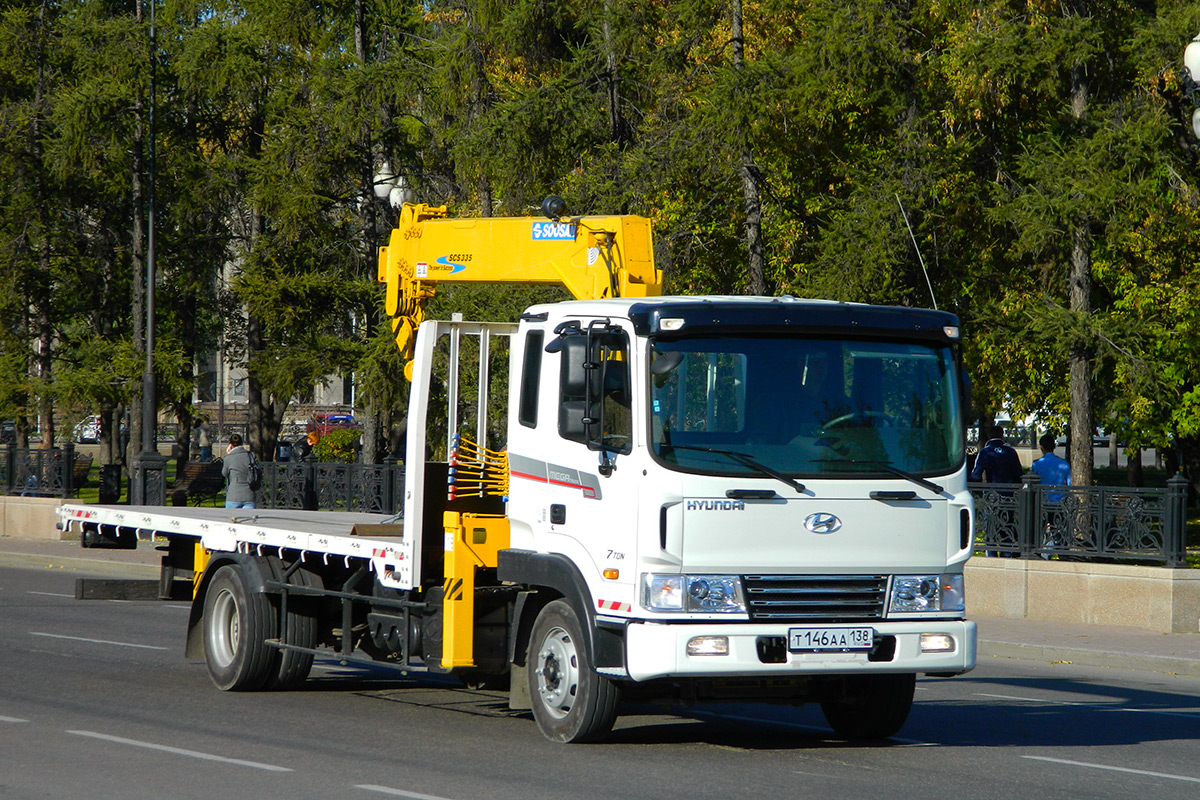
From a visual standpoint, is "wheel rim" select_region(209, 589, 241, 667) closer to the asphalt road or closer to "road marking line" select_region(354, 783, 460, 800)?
the asphalt road

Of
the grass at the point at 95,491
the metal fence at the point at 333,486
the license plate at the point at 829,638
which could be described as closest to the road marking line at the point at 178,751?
the license plate at the point at 829,638

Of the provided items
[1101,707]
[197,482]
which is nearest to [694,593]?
[1101,707]

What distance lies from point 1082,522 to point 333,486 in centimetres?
1145

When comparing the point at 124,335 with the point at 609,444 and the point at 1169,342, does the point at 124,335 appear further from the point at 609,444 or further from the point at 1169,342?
the point at 609,444

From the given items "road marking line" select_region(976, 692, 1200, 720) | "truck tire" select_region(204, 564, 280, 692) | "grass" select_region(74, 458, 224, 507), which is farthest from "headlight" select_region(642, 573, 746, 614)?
"grass" select_region(74, 458, 224, 507)

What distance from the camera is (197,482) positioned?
97.2 ft

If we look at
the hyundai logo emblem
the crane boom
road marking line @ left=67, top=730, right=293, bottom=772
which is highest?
the crane boom

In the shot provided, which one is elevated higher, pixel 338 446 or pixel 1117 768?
Answer: pixel 338 446

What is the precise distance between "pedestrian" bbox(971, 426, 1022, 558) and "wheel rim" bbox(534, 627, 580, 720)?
32.2ft

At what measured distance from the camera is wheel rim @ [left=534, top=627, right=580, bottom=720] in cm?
884

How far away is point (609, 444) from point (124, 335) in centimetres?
2887

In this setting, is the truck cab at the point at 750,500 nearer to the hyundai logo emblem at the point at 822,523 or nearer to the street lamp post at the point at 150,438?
the hyundai logo emblem at the point at 822,523

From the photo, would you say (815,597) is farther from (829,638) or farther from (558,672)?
(558,672)

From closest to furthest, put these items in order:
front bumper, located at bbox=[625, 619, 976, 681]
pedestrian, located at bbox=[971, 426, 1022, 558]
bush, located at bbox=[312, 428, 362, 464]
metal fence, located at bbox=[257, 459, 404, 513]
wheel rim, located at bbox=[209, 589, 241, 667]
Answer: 1. front bumper, located at bbox=[625, 619, 976, 681]
2. wheel rim, located at bbox=[209, 589, 241, 667]
3. pedestrian, located at bbox=[971, 426, 1022, 558]
4. metal fence, located at bbox=[257, 459, 404, 513]
5. bush, located at bbox=[312, 428, 362, 464]
